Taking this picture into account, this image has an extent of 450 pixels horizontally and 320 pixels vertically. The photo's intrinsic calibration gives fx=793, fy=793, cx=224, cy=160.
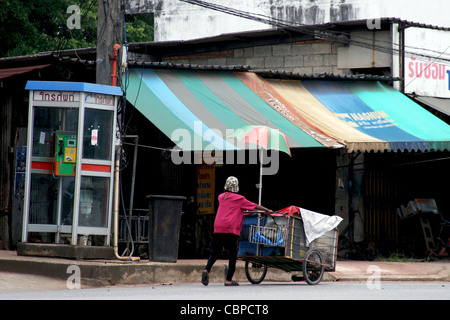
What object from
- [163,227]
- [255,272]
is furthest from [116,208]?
[255,272]

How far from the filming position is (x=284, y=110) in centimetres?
1672

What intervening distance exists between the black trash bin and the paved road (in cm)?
112

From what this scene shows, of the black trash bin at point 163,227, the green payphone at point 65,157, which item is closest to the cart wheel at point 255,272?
the black trash bin at point 163,227

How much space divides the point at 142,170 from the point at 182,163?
89 centimetres

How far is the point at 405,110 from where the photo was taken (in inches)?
743

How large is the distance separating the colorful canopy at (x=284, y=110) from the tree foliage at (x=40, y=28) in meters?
10.1

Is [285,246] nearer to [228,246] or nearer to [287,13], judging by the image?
[228,246]

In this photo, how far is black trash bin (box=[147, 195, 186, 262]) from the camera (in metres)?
13.0

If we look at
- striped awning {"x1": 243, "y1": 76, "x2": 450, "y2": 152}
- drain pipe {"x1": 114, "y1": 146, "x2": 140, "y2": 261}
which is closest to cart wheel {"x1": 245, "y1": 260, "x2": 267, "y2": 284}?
drain pipe {"x1": 114, "y1": 146, "x2": 140, "y2": 261}

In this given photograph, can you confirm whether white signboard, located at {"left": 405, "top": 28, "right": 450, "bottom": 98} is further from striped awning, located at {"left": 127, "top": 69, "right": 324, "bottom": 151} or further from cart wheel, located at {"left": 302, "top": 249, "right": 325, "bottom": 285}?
cart wheel, located at {"left": 302, "top": 249, "right": 325, "bottom": 285}

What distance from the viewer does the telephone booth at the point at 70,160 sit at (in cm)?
1278
